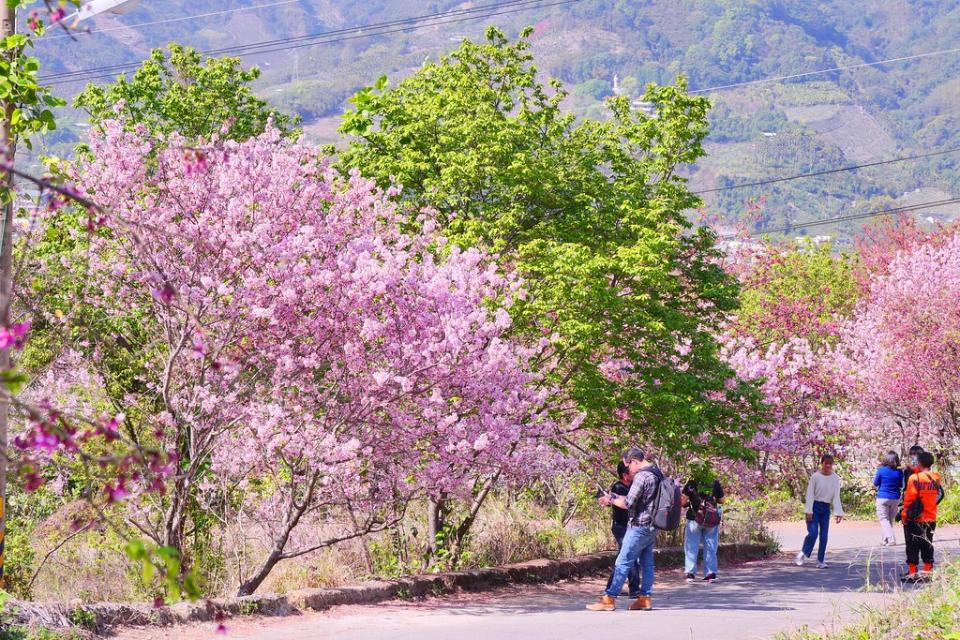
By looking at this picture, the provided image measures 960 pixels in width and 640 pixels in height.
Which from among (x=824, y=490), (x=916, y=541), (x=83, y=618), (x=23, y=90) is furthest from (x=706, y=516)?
(x=23, y=90)

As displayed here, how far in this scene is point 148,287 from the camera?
13.0 m

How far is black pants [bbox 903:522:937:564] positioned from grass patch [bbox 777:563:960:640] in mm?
4802

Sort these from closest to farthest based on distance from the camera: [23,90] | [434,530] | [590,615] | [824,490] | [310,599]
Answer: [23,90] < [310,599] < [590,615] < [434,530] < [824,490]

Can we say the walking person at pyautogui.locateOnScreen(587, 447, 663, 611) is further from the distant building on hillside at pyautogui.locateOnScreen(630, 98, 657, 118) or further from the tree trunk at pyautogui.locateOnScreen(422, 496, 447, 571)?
the distant building on hillside at pyautogui.locateOnScreen(630, 98, 657, 118)

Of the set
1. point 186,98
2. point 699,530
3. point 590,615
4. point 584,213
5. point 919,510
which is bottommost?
point 590,615

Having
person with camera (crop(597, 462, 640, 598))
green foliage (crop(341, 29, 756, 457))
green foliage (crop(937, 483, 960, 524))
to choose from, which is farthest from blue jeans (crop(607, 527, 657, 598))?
green foliage (crop(937, 483, 960, 524))

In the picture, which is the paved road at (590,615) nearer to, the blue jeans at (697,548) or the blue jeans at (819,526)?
the blue jeans at (697,548)

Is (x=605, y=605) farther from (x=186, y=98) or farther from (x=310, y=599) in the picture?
(x=186, y=98)

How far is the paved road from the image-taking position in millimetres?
10930

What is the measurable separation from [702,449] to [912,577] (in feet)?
11.6

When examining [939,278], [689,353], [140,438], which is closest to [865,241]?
[939,278]

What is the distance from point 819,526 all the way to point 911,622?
9.81 m

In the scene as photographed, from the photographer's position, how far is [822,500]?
18016 mm

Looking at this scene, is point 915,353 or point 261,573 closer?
point 261,573
